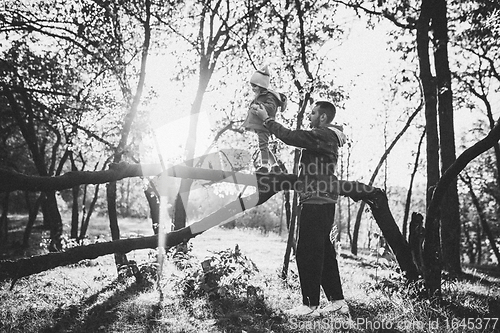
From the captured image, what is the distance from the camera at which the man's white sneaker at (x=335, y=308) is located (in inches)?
179

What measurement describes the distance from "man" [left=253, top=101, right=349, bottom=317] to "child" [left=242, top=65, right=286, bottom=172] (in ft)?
0.80

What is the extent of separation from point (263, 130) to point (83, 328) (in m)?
3.77

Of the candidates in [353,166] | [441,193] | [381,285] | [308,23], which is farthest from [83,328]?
[353,166]

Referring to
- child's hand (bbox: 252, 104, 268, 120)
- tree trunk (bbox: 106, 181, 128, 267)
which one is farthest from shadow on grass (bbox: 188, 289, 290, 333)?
tree trunk (bbox: 106, 181, 128, 267)

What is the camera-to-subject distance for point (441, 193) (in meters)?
5.36

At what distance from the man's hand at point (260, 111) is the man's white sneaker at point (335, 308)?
2.62 metres

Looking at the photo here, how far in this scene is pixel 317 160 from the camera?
4523 millimetres

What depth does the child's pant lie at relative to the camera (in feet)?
15.5

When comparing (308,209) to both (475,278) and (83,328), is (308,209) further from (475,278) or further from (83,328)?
(475,278)

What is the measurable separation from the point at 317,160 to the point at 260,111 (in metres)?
0.98

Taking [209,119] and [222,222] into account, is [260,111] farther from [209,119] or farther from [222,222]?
[209,119]

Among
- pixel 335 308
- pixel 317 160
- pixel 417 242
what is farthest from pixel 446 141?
pixel 335 308

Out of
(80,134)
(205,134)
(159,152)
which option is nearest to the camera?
(80,134)

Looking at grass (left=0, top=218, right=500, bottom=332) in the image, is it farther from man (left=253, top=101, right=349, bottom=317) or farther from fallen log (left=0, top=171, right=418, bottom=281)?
fallen log (left=0, top=171, right=418, bottom=281)
